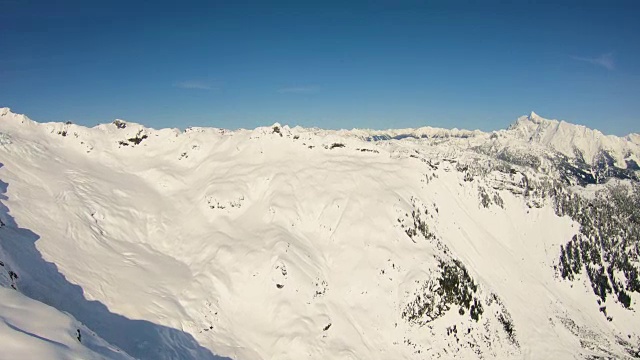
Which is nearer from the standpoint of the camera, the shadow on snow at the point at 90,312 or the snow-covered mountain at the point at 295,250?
the shadow on snow at the point at 90,312

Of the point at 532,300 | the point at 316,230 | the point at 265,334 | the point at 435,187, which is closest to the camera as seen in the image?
the point at 265,334

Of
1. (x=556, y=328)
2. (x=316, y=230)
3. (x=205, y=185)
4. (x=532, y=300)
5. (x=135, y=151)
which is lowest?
(x=556, y=328)

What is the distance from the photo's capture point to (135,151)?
105625 mm

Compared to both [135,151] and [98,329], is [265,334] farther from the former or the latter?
[135,151]

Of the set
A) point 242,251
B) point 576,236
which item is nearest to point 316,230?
point 242,251

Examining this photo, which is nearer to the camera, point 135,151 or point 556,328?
point 556,328

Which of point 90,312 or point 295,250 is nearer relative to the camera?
point 90,312

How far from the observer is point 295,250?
6881 cm

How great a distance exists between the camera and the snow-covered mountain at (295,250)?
5197cm

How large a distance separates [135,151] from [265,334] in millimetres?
75800

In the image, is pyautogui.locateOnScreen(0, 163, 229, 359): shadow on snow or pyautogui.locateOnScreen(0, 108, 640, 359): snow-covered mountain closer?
pyautogui.locateOnScreen(0, 163, 229, 359): shadow on snow

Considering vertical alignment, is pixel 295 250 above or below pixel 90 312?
above

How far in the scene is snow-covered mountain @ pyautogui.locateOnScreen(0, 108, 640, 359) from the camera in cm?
5197

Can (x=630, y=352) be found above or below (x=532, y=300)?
below
